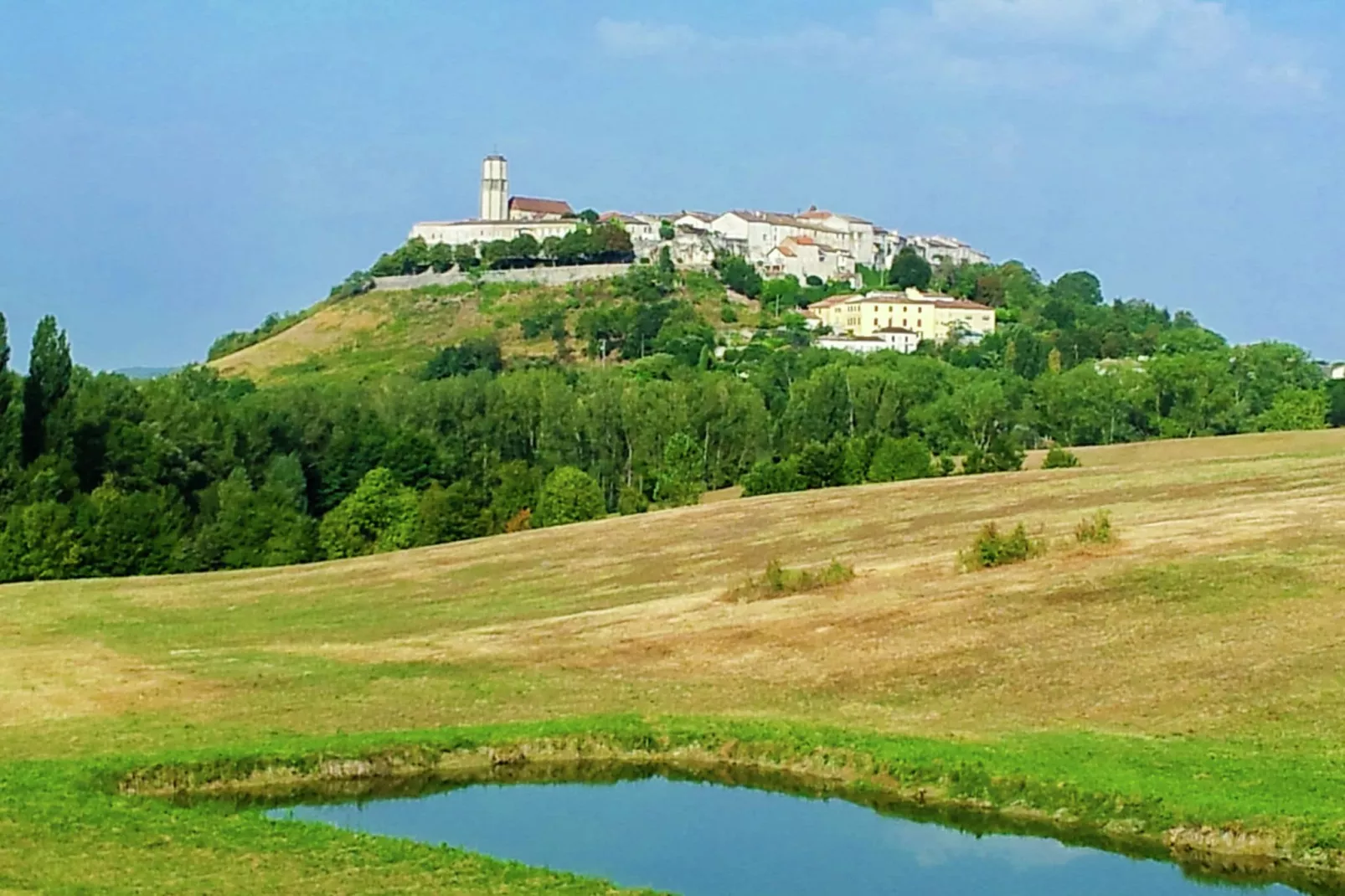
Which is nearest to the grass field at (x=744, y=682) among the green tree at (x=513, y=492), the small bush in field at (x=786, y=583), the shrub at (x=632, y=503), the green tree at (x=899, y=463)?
the small bush in field at (x=786, y=583)

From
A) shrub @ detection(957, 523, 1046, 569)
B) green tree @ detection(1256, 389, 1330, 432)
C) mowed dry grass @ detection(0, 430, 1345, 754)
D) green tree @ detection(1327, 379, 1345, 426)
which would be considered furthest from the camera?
green tree @ detection(1327, 379, 1345, 426)

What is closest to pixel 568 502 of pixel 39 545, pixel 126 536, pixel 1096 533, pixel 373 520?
pixel 373 520

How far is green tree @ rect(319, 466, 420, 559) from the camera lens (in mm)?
86562

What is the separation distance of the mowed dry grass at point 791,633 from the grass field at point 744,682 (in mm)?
117

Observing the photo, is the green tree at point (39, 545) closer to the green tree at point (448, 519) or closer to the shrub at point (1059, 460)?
the green tree at point (448, 519)

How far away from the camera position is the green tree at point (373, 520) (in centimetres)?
8656

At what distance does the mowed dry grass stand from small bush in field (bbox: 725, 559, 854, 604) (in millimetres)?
752

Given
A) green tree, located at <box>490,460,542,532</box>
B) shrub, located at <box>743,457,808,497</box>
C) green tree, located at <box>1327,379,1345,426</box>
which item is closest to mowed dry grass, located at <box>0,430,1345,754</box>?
shrub, located at <box>743,457,808,497</box>

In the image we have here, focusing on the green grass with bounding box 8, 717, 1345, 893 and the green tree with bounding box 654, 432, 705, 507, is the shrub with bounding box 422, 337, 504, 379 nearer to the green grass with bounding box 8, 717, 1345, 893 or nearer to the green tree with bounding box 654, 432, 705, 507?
the green tree with bounding box 654, 432, 705, 507

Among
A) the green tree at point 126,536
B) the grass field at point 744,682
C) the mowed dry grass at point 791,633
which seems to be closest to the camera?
the grass field at point 744,682

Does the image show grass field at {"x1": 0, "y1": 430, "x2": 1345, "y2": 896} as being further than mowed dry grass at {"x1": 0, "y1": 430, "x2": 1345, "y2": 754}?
No

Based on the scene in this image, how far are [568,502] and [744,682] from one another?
56.2 m

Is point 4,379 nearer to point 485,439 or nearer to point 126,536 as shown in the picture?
point 126,536

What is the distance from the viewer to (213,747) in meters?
28.7
